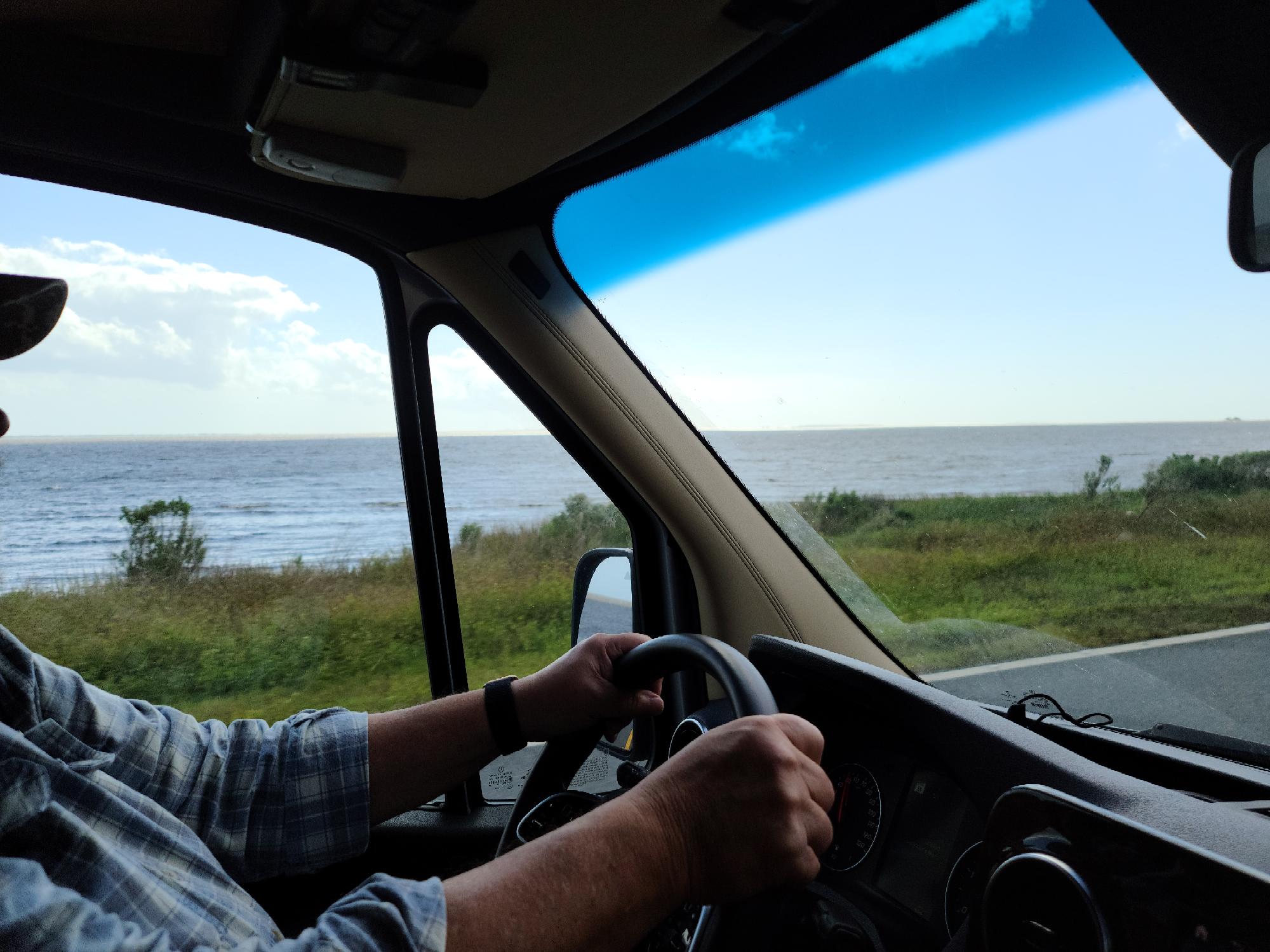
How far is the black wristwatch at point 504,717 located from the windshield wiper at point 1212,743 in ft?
3.63

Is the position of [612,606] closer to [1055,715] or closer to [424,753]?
[424,753]

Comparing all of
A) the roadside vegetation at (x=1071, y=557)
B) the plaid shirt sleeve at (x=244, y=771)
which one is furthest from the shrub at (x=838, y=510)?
the plaid shirt sleeve at (x=244, y=771)

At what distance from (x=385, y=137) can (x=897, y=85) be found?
1.07 m

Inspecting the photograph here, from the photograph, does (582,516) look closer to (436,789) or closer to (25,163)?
(436,789)

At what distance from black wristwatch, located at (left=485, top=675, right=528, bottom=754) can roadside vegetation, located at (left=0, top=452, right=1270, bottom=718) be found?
0.74 metres

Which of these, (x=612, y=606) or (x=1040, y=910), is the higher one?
(x=612, y=606)

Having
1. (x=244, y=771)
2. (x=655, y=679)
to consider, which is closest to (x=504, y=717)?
(x=655, y=679)

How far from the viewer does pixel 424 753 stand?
1759 mm

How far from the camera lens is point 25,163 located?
1770 millimetres

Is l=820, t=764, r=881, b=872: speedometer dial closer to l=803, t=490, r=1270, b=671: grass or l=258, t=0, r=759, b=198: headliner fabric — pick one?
l=803, t=490, r=1270, b=671: grass

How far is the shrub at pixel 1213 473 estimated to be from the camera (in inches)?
54.2

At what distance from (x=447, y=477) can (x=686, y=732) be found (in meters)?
1.18

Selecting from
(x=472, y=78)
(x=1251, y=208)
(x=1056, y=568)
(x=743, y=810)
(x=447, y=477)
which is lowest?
(x=743, y=810)

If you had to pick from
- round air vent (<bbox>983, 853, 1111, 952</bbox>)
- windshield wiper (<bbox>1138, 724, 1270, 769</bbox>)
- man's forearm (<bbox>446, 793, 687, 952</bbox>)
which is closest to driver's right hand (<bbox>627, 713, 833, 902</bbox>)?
man's forearm (<bbox>446, 793, 687, 952</bbox>)
